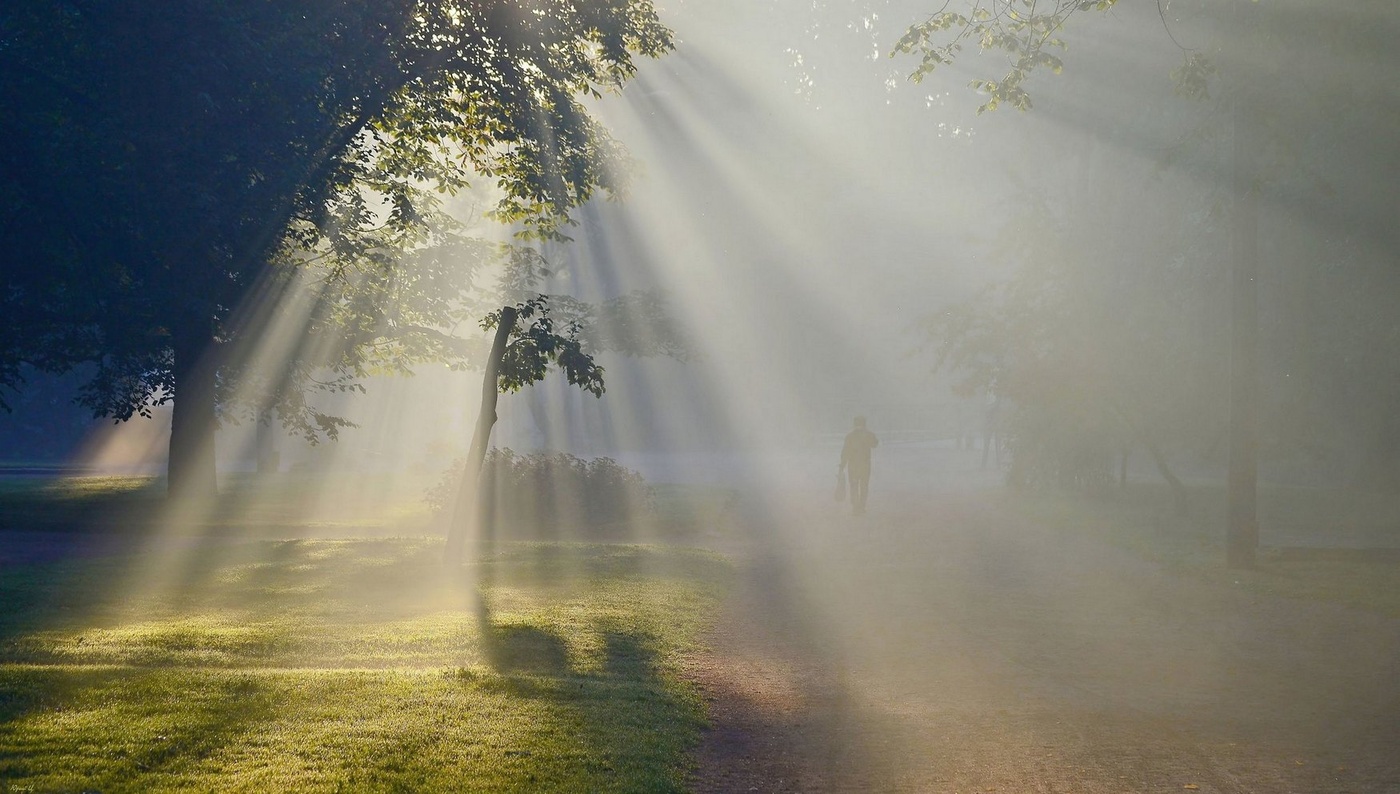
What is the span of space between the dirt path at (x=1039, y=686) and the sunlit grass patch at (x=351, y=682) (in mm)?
638

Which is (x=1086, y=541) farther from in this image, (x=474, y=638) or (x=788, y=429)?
(x=788, y=429)

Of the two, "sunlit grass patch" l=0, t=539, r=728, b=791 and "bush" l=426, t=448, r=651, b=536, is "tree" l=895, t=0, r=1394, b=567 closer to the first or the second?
"sunlit grass patch" l=0, t=539, r=728, b=791

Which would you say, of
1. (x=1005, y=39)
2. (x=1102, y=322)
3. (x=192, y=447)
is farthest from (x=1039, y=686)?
(x=192, y=447)

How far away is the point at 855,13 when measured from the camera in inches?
1554

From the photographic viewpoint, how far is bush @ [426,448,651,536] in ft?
70.9

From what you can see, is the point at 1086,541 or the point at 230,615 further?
the point at 1086,541

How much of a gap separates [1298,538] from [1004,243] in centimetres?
896

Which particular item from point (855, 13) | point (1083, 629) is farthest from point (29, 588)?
point (855, 13)

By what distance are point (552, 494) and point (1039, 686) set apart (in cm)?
1490

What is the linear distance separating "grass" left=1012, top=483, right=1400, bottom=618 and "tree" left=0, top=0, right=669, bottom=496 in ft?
31.2

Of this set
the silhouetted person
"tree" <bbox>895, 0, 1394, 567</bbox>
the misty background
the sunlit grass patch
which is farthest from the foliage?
the sunlit grass patch

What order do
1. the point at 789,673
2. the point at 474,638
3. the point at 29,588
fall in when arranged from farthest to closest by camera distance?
the point at 29,588 → the point at 474,638 → the point at 789,673

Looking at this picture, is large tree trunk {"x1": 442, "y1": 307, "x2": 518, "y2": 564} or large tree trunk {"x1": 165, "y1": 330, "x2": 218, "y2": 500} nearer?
large tree trunk {"x1": 442, "y1": 307, "x2": 518, "y2": 564}

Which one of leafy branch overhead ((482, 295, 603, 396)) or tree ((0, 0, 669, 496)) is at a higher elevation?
tree ((0, 0, 669, 496))
